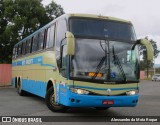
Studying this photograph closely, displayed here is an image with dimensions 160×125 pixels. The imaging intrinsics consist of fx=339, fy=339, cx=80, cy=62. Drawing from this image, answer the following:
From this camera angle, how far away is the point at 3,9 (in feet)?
106

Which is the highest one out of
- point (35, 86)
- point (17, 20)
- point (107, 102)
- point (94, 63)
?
point (17, 20)

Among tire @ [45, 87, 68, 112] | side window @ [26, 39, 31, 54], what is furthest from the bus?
side window @ [26, 39, 31, 54]

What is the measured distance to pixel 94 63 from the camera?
10344mm

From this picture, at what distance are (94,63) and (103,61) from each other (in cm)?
30

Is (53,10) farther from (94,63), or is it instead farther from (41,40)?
(94,63)

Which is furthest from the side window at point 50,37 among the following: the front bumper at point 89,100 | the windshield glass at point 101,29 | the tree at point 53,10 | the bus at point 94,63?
the tree at point 53,10

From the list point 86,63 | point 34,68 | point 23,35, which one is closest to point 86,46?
point 86,63

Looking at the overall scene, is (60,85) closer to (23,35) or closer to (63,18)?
(63,18)

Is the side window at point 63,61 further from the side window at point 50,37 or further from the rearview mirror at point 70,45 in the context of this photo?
the side window at point 50,37

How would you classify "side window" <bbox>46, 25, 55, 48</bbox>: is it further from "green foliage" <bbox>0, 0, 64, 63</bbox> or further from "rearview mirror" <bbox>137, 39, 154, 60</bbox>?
"green foliage" <bbox>0, 0, 64, 63</bbox>

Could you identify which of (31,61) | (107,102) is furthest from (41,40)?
(107,102)

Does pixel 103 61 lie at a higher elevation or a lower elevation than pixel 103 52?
lower

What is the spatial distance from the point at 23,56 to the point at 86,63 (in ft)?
30.7

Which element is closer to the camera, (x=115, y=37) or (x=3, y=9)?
(x=115, y=37)
